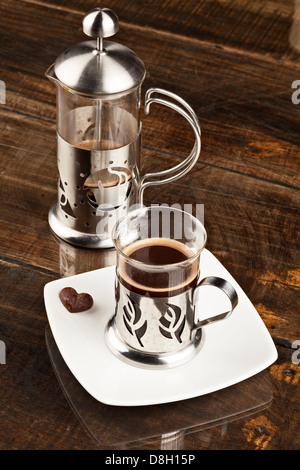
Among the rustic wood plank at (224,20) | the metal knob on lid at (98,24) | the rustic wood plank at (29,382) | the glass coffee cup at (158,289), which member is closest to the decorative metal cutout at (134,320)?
the glass coffee cup at (158,289)

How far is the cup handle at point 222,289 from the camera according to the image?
953 mm

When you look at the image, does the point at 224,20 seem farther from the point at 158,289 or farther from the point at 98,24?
the point at 158,289

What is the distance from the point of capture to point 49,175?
4.38ft

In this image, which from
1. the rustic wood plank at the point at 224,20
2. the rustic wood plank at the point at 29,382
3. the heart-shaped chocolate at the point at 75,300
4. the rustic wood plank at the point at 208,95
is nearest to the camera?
the rustic wood plank at the point at 29,382

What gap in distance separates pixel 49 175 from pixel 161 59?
0.44 m

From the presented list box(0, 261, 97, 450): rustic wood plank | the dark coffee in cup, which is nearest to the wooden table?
box(0, 261, 97, 450): rustic wood plank

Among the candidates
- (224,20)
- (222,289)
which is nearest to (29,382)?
(222,289)

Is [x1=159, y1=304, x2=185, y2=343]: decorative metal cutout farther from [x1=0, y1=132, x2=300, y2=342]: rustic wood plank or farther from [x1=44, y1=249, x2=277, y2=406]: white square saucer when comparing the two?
[x1=0, y1=132, x2=300, y2=342]: rustic wood plank

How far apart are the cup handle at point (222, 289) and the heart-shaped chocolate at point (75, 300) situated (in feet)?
0.50

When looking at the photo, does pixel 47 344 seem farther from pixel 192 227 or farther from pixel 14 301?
pixel 192 227

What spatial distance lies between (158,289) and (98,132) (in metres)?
0.34

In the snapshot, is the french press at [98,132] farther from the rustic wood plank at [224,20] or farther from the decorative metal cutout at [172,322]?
the rustic wood plank at [224,20]

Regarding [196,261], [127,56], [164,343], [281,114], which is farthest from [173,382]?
[281,114]

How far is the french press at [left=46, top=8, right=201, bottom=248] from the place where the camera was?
43.1 inches
